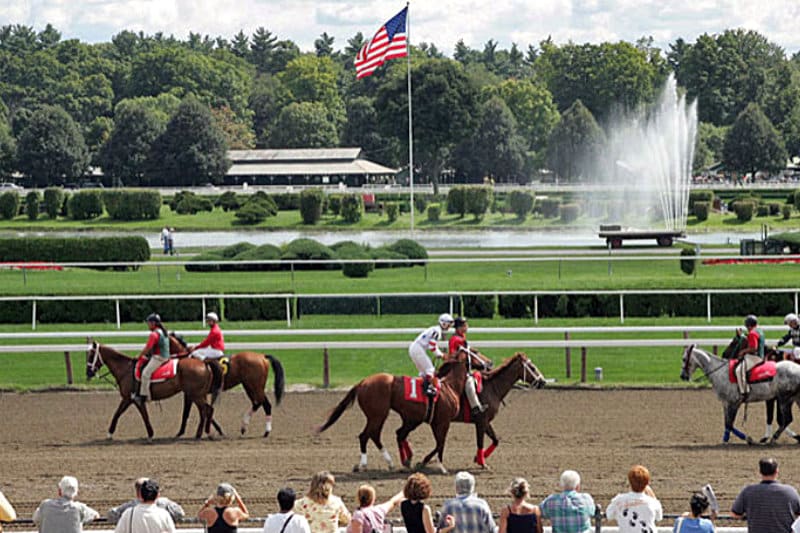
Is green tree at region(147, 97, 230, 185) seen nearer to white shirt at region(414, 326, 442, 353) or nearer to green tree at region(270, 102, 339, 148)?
green tree at region(270, 102, 339, 148)

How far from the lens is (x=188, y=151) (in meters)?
68.1

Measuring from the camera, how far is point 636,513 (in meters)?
6.18

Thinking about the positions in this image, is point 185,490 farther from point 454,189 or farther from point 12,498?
point 454,189

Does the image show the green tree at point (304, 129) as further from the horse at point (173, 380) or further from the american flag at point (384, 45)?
the horse at point (173, 380)

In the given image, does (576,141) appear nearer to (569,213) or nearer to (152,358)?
(569,213)

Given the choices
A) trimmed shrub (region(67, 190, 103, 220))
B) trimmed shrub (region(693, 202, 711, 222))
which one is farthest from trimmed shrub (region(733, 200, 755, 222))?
trimmed shrub (region(67, 190, 103, 220))

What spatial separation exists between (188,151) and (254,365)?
57059 millimetres

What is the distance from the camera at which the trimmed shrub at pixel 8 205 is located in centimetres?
5544

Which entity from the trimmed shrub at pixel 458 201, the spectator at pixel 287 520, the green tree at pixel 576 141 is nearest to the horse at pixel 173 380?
the spectator at pixel 287 520

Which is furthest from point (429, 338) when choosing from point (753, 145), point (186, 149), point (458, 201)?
point (753, 145)

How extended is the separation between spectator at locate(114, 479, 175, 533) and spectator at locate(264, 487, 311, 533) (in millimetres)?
528

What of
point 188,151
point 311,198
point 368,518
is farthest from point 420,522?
point 188,151

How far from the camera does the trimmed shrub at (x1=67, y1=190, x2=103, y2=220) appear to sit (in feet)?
179

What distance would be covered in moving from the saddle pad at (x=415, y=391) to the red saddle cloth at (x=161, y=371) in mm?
2831
